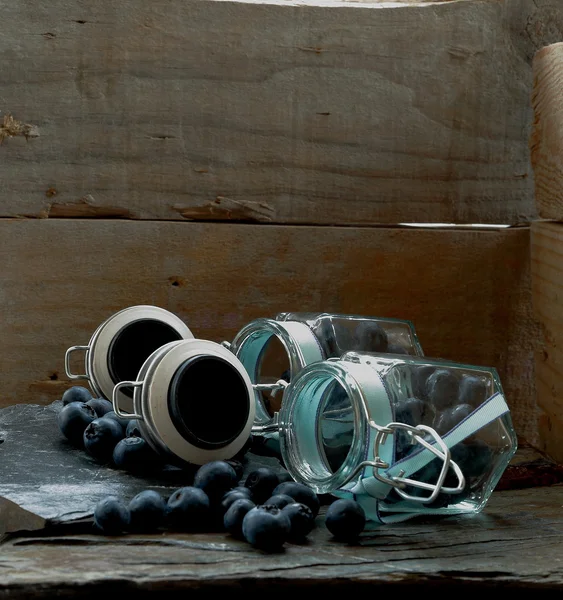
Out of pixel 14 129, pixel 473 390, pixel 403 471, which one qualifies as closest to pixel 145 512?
pixel 403 471

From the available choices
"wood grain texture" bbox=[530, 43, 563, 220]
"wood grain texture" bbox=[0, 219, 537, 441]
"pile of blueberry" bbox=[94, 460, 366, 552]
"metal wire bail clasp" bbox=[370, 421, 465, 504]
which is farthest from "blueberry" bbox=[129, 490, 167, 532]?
"wood grain texture" bbox=[530, 43, 563, 220]

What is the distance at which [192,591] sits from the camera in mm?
702

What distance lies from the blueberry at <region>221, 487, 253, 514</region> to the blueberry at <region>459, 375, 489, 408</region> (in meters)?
0.24

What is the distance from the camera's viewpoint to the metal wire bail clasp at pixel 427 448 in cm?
78

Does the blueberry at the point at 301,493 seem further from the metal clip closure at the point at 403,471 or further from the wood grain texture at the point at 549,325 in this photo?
the wood grain texture at the point at 549,325

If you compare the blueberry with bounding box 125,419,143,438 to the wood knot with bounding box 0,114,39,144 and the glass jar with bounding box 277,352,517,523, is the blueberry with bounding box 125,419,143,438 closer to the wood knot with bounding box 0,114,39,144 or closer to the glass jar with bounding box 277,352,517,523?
the glass jar with bounding box 277,352,517,523

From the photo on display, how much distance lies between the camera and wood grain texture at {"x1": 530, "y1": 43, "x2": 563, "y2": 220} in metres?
1.25

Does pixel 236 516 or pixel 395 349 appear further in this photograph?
pixel 395 349

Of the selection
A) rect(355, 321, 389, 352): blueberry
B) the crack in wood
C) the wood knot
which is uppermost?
the wood knot

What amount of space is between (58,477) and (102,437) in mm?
84

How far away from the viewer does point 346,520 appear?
797 mm

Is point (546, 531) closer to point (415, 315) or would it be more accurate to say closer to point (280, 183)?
point (415, 315)

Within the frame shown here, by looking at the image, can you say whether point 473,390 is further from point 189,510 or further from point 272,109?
point 272,109

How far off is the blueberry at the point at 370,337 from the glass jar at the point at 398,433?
0.17m
